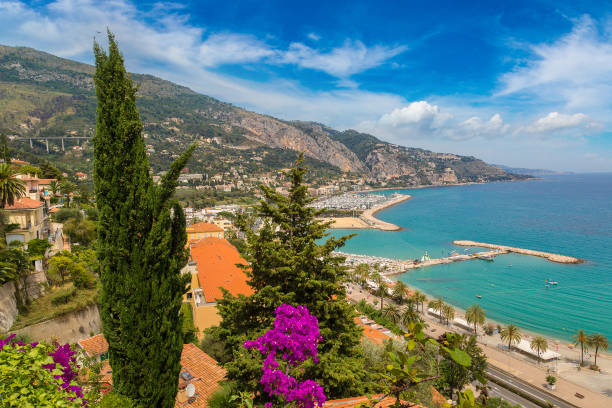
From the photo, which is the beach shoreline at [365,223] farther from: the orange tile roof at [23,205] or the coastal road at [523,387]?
the orange tile roof at [23,205]

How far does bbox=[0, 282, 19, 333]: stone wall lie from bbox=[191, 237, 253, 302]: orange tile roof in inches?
263

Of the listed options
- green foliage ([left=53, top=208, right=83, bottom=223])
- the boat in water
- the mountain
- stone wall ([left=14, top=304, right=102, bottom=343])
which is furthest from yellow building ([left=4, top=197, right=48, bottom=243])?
the boat in water

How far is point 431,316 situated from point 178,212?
28.4 metres

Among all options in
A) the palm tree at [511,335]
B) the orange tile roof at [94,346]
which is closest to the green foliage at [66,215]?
the orange tile roof at [94,346]

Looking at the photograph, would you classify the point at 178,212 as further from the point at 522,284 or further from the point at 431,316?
the point at 522,284

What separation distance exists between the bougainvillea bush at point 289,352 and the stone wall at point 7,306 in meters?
10.9

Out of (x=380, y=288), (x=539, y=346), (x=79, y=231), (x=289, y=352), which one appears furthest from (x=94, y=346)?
(x=539, y=346)

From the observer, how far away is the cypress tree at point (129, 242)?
4.15 metres

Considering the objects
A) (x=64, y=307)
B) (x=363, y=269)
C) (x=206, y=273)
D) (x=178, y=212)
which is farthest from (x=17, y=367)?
(x=363, y=269)

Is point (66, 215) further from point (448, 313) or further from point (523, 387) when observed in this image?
point (523, 387)

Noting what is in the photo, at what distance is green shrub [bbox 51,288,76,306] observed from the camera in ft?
37.9

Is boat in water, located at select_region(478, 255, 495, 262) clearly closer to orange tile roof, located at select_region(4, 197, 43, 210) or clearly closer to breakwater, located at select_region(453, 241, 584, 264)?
breakwater, located at select_region(453, 241, 584, 264)

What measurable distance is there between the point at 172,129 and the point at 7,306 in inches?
5194

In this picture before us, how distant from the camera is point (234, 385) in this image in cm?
550
